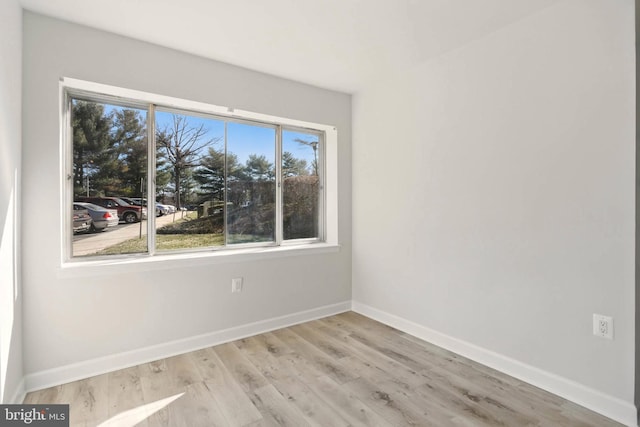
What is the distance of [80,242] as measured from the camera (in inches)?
98.6

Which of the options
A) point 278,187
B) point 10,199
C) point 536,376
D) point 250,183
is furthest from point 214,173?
point 536,376

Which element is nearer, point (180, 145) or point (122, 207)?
point (122, 207)

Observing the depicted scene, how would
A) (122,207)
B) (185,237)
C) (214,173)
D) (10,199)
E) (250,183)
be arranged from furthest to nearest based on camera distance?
(250,183)
(214,173)
(185,237)
(122,207)
(10,199)

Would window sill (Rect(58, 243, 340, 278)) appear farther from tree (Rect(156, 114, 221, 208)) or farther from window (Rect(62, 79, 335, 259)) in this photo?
tree (Rect(156, 114, 221, 208))

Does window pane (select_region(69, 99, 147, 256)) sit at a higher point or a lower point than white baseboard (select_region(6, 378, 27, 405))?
higher

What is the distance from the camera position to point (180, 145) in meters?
2.93

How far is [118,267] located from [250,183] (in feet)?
4.57

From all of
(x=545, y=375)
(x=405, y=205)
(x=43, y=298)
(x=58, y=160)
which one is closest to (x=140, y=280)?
(x=43, y=298)

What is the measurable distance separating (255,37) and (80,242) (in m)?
2.02

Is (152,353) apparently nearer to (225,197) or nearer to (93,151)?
(225,197)

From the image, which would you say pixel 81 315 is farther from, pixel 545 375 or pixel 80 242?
pixel 545 375

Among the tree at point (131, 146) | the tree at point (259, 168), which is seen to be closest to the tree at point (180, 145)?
the tree at point (131, 146)

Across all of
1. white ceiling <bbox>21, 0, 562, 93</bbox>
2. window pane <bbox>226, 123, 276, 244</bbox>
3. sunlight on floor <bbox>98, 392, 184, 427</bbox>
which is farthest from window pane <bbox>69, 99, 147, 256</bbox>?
sunlight on floor <bbox>98, 392, 184, 427</bbox>

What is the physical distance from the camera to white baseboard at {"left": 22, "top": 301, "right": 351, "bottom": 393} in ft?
7.16
